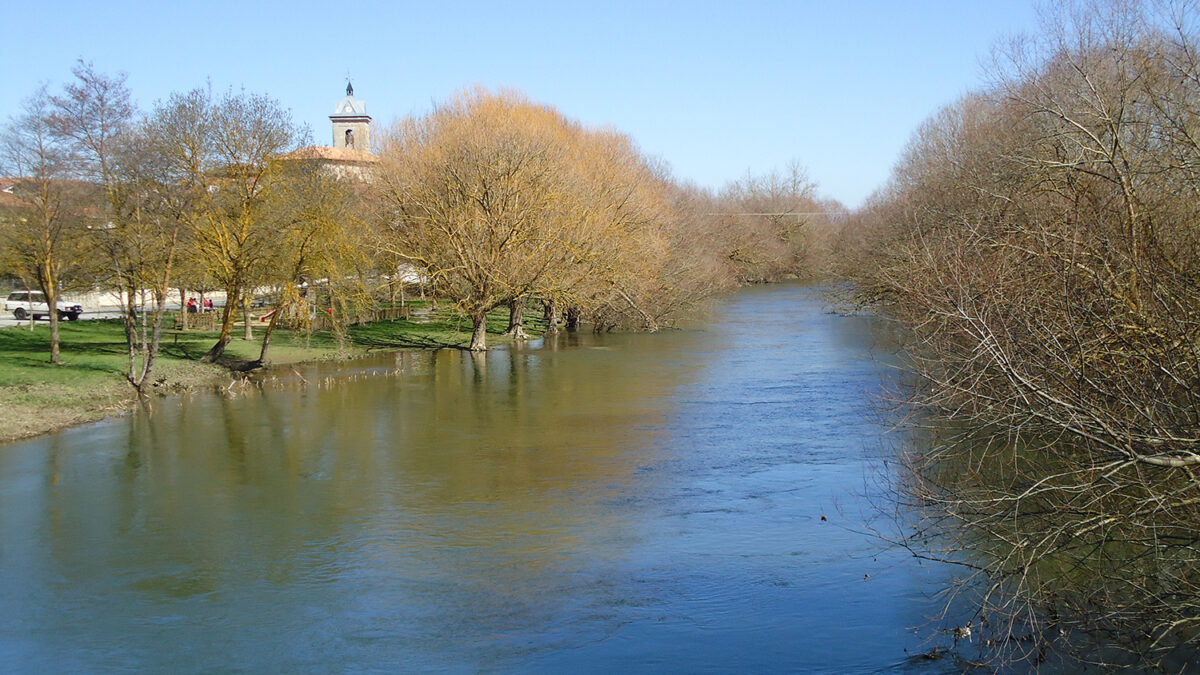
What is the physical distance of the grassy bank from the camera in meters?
22.7

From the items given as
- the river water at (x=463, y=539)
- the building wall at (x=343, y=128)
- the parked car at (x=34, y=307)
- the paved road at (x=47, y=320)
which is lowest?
the river water at (x=463, y=539)

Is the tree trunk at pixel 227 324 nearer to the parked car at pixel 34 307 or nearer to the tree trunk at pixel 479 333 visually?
the tree trunk at pixel 479 333

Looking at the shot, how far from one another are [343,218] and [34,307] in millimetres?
21811

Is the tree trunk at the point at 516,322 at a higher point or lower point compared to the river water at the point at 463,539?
higher

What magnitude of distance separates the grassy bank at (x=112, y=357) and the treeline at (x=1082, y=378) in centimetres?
1823

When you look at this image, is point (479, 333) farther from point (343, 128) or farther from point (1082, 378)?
point (343, 128)

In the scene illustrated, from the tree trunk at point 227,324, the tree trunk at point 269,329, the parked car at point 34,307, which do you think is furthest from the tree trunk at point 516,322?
the parked car at point 34,307

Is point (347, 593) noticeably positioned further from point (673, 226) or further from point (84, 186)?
point (673, 226)

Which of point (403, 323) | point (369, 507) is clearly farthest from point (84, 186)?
point (403, 323)

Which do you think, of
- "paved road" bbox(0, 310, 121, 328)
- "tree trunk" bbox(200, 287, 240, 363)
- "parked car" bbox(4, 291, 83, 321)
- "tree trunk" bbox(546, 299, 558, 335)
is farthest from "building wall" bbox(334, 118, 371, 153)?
"tree trunk" bbox(200, 287, 240, 363)

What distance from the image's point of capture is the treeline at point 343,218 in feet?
81.3

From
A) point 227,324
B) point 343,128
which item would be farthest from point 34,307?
point 343,128

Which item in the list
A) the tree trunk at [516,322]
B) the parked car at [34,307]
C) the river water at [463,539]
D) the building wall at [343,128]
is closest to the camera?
the river water at [463,539]

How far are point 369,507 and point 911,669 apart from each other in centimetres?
899
